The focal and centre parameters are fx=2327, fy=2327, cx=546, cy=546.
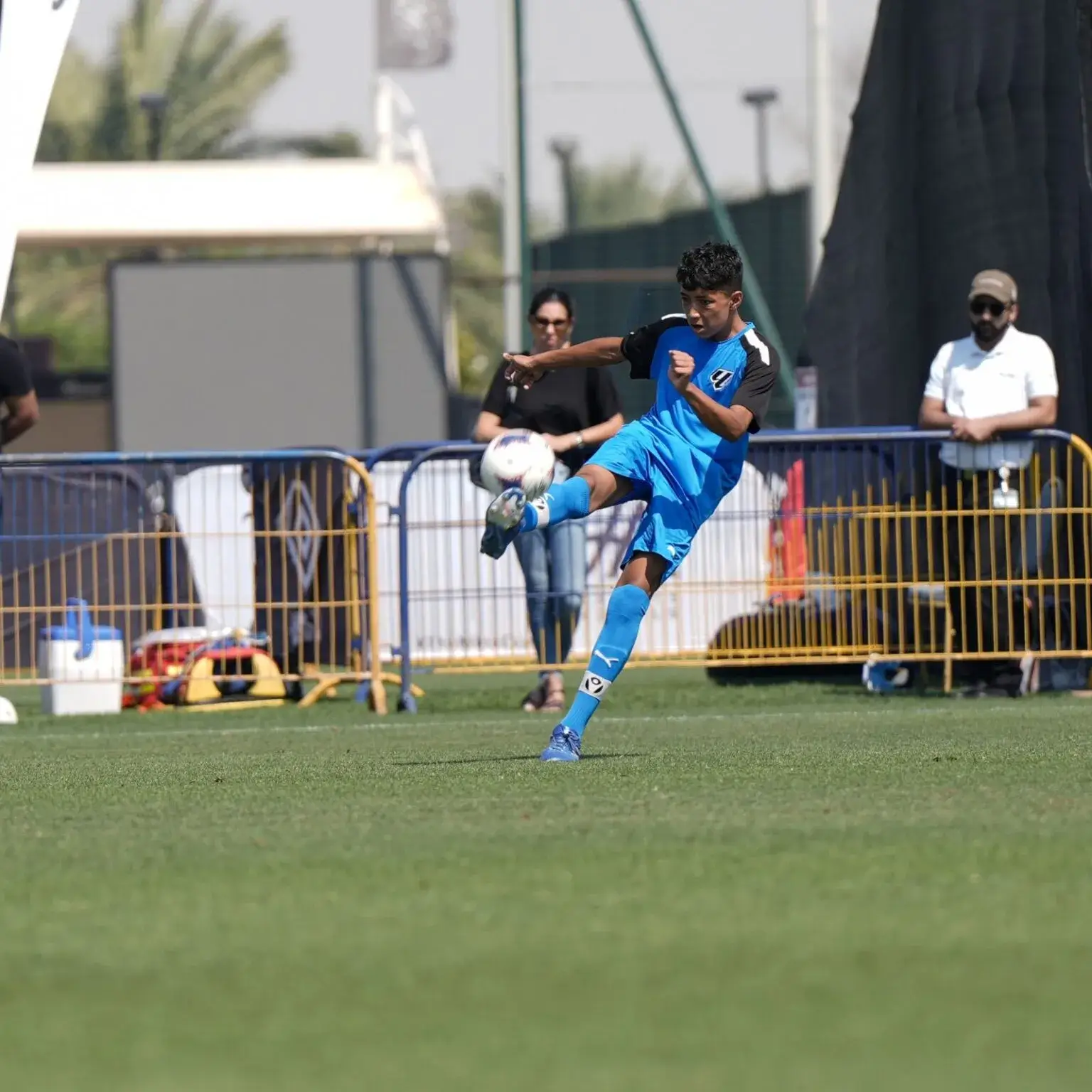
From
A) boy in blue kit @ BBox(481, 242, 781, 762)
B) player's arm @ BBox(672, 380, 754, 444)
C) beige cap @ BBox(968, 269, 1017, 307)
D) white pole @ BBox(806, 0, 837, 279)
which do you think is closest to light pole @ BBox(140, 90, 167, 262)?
white pole @ BBox(806, 0, 837, 279)

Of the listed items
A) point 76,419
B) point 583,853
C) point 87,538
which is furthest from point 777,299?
point 583,853

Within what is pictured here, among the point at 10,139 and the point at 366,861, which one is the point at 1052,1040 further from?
the point at 10,139

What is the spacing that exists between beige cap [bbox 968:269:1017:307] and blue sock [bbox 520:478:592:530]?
4903mm

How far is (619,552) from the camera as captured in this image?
1368 centimetres

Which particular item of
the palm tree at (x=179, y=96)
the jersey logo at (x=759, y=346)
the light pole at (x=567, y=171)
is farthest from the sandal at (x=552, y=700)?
the palm tree at (x=179, y=96)

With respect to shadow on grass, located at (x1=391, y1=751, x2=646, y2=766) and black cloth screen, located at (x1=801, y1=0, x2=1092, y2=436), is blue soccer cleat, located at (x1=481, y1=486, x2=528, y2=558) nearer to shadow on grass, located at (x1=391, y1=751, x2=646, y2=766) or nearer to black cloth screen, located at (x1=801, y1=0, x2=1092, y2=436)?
shadow on grass, located at (x1=391, y1=751, x2=646, y2=766)

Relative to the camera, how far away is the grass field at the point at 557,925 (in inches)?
130

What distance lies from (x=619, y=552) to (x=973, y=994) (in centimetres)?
Answer: 1000

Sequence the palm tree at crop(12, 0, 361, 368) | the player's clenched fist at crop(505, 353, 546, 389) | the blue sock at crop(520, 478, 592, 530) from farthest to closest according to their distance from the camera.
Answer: the palm tree at crop(12, 0, 361, 368)
the player's clenched fist at crop(505, 353, 546, 389)
the blue sock at crop(520, 478, 592, 530)

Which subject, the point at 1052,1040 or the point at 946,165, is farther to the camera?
the point at 946,165

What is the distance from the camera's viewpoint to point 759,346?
8.33 meters

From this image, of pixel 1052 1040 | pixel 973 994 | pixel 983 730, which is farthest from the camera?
pixel 983 730

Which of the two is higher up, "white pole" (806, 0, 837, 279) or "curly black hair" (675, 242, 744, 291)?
"white pole" (806, 0, 837, 279)

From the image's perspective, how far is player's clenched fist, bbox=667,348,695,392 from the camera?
309 inches
